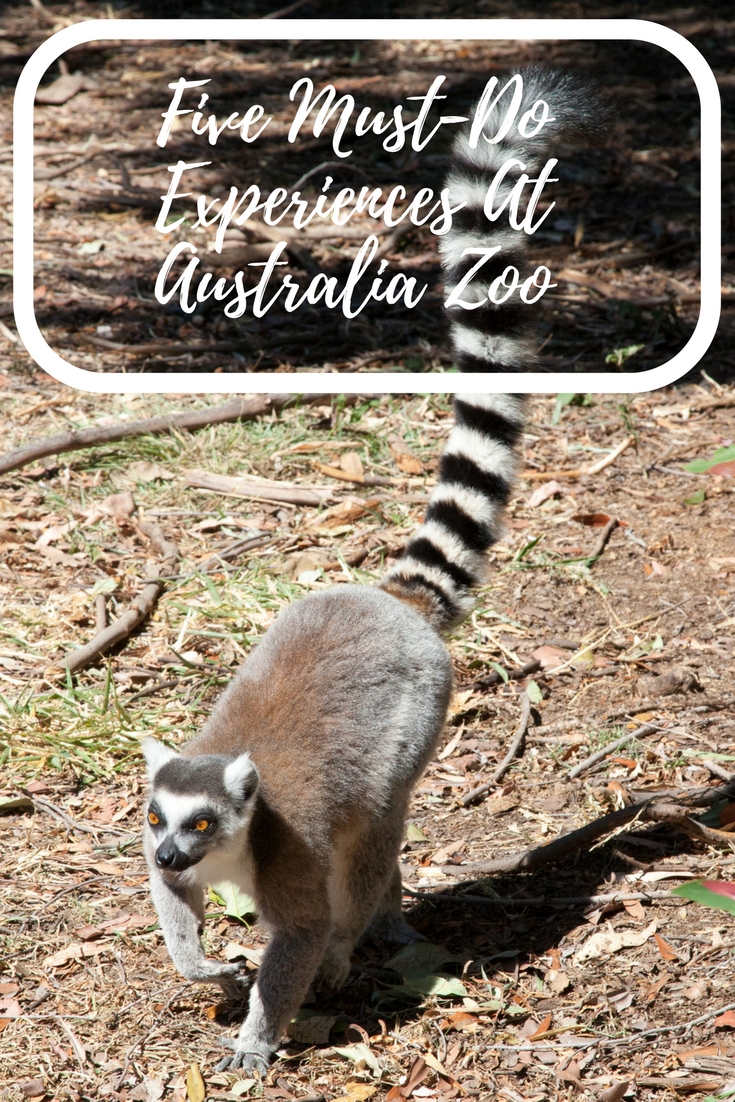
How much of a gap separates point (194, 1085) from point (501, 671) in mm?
2232

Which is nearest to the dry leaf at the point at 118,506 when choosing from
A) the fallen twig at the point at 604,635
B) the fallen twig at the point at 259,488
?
the fallen twig at the point at 259,488

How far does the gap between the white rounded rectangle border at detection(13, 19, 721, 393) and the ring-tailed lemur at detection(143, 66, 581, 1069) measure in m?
0.18

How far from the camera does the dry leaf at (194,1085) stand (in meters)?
3.14

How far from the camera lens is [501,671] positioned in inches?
195

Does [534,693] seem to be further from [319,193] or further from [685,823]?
[319,193]

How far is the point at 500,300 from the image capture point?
386cm

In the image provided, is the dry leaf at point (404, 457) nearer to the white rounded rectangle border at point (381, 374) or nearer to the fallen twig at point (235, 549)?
the fallen twig at point (235, 549)

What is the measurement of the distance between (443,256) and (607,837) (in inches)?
78.9

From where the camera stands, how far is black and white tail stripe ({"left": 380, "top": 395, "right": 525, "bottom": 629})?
4.06 meters

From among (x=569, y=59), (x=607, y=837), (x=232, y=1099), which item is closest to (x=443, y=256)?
(x=607, y=837)

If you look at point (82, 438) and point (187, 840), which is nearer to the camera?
point (187, 840)

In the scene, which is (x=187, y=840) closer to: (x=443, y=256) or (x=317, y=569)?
(x=443, y=256)

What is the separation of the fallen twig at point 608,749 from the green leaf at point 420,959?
969 millimetres

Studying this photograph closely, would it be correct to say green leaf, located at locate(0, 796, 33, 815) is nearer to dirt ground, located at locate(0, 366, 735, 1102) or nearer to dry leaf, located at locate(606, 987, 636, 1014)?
dirt ground, located at locate(0, 366, 735, 1102)
